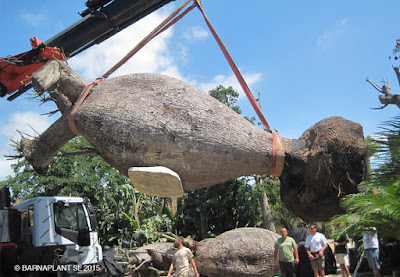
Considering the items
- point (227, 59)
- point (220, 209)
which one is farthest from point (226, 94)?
point (227, 59)

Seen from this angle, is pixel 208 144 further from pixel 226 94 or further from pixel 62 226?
pixel 226 94

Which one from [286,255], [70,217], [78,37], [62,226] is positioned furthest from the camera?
[70,217]

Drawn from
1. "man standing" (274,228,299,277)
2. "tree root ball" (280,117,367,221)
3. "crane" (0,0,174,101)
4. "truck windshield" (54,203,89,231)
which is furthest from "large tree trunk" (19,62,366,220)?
"truck windshield" (54,203,89,231)

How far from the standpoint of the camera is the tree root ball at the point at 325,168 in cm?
324

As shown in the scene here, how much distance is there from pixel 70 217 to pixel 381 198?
555 centimetres

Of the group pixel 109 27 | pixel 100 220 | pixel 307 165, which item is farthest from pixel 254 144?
pixel 100 220

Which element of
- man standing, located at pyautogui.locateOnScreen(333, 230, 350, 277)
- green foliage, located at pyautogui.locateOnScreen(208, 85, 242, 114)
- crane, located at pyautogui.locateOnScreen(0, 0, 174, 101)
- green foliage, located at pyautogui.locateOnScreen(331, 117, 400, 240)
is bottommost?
man standing, located at pyautogui.locateOnScreen(333, 230, 350, 277)

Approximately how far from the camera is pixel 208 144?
3.29 m

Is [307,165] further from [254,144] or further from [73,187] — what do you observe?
[73,187]

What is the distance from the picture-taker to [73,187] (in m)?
11.8

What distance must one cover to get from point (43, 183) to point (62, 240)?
5.79m

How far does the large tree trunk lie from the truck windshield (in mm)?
3670

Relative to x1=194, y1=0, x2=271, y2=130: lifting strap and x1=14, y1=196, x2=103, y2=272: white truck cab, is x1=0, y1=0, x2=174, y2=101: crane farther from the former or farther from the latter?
x1=14, y1=196, x2=103, y2=272: white truck cab

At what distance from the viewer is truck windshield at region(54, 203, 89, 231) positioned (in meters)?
6.62
